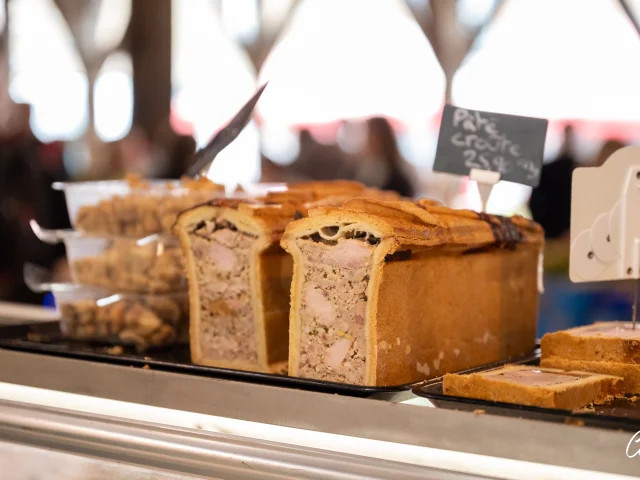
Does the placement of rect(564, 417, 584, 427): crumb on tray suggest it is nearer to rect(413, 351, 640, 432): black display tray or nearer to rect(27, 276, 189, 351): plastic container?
rect(413, 351, 640, 432): black display tray

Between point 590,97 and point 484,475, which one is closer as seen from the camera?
point 484,475

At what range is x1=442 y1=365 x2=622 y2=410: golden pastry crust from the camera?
149cm

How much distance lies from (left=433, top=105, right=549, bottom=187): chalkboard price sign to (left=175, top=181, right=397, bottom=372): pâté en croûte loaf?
1.42ft

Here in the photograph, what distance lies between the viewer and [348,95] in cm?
496

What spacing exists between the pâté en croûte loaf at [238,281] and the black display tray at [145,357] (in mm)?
115

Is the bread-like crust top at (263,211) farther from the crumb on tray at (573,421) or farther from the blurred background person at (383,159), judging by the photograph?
the blurred background person at (383,159)

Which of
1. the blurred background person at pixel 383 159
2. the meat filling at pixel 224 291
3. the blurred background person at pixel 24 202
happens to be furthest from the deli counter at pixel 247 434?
the blurred background person at pixel 24 202

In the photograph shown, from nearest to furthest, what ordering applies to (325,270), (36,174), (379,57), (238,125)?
1. (325,270)
2. (238,125)
3. (379,57)
4. (36,174)

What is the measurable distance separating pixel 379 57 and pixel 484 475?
12.2 ft

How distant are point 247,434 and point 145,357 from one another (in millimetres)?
480

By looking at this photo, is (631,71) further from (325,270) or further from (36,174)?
(36,174)

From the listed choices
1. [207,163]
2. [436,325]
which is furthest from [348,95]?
[436,325]

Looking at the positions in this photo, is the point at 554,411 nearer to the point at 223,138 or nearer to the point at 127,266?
the point at 223,138

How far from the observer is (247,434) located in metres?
1.72
